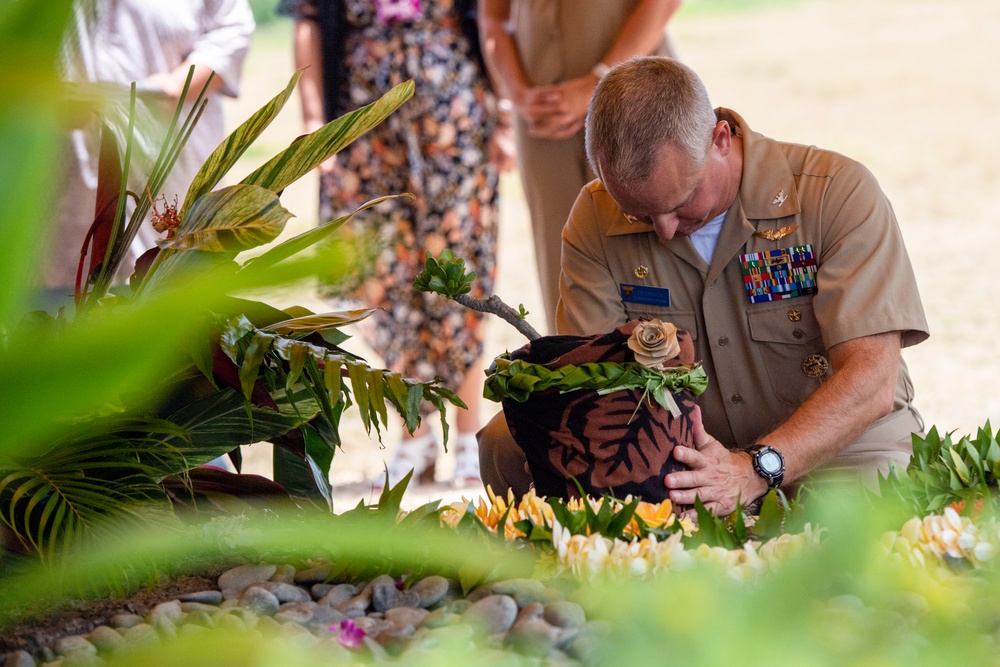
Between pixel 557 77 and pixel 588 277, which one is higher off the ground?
pixel 557 77

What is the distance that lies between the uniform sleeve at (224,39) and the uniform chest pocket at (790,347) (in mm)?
1485

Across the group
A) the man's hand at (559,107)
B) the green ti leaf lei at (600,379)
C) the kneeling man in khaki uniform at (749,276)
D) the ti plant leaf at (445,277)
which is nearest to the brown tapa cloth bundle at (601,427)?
the green ti leaf lei at (600,379)

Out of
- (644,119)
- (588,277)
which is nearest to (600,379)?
(644,119)

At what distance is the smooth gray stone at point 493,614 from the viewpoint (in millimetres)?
844

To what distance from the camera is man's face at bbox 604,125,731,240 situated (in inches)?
63.4

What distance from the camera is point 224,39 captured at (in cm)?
258

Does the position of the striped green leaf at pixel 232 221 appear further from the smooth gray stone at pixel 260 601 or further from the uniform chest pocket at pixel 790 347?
the uniform chest pocket at pixel 790 347

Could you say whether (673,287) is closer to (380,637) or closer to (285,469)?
(285,469)

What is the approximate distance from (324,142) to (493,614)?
543mm

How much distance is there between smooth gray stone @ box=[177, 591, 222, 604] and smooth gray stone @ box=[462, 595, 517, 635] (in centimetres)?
27

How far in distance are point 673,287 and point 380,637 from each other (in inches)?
42.6

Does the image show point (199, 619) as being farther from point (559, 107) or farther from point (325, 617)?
point (559, 107)

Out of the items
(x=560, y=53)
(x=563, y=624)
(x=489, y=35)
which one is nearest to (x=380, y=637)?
(x=563, y=624)

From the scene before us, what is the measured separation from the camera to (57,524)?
99 centimetres
